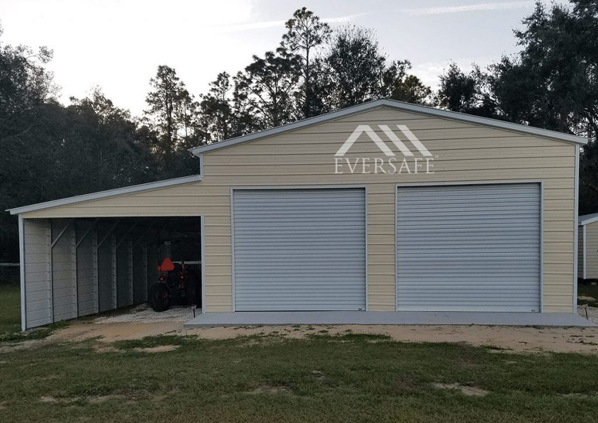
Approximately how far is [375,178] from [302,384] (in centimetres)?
505

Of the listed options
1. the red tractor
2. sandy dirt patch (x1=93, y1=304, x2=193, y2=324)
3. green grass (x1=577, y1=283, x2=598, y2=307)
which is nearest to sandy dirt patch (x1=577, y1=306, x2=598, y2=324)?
green grass (x1=577, y1=283, x2=598, y2=307)

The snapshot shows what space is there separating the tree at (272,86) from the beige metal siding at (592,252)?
14.4m

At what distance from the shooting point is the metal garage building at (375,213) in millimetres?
8758

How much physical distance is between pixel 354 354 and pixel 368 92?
65.8ft

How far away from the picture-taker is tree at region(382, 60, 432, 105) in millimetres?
24172

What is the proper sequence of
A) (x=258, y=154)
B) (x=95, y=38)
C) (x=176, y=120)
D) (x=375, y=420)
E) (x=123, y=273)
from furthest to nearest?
(x=176, y=120)
(x=95, y=38)
(x=123, y=273)
(x=258, y=154)
(x=375, y=420)

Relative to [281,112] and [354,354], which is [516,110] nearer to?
[281,112]

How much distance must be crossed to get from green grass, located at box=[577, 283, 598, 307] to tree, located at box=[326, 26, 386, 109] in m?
13.3

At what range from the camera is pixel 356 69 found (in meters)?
24.2

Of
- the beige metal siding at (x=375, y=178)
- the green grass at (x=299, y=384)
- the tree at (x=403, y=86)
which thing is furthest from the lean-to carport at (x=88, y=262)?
the tree at (x=403, y=86)

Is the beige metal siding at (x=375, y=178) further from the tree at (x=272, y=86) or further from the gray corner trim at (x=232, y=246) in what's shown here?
the tree at (x=272, y=86)

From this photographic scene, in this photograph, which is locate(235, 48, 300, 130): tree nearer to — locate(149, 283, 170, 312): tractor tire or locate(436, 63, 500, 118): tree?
locate(436, 63, 500, 118): tree

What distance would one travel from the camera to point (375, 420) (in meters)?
3.93

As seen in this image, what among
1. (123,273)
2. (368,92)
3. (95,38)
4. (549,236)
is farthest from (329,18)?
(549,236)
